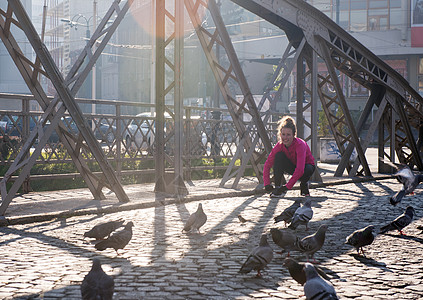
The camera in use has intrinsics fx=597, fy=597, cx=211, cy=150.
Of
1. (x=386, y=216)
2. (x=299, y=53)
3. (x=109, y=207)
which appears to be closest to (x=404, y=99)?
(x=299, y=53)

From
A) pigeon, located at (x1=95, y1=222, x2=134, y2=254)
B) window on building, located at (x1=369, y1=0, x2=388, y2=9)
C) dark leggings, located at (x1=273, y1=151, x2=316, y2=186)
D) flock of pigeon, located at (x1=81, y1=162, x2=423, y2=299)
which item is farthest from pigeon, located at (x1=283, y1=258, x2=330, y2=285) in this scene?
window on building, located at (x1=369, y1=0, x2=388, y2=9)

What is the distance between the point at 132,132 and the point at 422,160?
10.1 m

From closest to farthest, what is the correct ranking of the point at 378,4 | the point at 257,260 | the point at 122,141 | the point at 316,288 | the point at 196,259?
the point at 316,288 → the point at 257,260 → the point at 196,259 → the point at 122,141 → the point at 378,4

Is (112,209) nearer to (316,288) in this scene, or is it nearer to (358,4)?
(316,288)

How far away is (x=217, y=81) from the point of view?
12.1m

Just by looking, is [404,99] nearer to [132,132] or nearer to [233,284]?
[132,132]

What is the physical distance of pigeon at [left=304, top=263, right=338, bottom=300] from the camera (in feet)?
12.2

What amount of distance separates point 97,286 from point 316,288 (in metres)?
1.41

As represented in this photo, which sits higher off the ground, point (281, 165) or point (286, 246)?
point (281, 165)

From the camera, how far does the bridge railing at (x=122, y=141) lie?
1163cm

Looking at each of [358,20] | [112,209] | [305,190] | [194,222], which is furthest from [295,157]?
[358,20]

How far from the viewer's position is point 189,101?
71312 mm

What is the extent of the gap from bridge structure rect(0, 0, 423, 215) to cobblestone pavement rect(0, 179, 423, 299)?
1.34m

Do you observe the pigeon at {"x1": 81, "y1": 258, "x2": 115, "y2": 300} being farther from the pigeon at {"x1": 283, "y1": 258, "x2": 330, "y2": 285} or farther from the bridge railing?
the bridge railing
